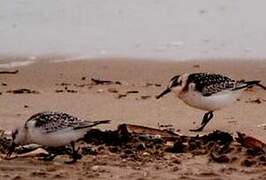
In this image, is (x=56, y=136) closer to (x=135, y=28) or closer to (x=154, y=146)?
(x=154, y=146)

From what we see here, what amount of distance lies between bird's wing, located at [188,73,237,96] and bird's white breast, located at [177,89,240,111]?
0.11 ft

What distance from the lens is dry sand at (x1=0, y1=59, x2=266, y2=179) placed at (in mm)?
5754

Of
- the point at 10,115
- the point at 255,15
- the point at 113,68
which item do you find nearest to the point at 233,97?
the point at 10,115

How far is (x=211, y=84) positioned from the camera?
7426mm

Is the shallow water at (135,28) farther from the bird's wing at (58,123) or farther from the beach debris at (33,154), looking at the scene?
the bird's wing at (58,123)

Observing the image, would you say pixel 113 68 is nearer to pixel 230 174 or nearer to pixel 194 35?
pixel 194 35

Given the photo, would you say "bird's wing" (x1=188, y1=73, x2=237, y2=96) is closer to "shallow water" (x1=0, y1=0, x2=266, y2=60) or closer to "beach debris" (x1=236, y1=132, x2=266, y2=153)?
"beach debris" (x1=236, y1=132, x2=266, y2=153)

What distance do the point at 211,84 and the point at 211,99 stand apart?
0.43 feet

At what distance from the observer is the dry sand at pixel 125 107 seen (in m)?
5.75

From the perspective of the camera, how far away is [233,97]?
7.44 metres

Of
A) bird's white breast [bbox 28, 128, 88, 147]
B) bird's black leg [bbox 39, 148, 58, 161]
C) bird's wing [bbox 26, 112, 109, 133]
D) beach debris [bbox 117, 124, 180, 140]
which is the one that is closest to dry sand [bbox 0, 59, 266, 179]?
bird's black leg [bbox 39, 148, 58, 161]

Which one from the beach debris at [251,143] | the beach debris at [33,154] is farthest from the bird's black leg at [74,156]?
the beach debris at [251,143]

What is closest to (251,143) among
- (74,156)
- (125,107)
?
(74,156)

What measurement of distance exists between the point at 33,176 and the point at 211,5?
28.3 ft
